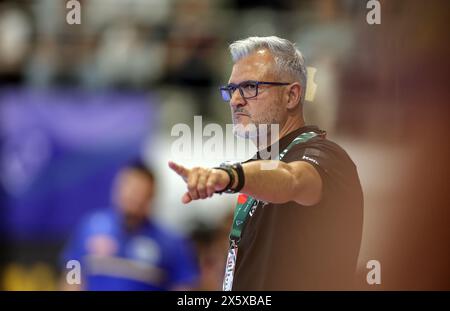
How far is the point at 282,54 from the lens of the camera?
315 cm

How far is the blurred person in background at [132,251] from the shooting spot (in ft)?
15.4

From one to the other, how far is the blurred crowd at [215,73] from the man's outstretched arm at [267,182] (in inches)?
106

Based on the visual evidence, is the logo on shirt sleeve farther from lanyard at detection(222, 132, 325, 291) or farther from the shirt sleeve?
lanyard at detection(222, 132, 325, 291)

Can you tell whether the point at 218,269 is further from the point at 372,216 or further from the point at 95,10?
the point at 95,10

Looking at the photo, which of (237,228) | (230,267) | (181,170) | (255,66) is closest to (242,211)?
(237,228)

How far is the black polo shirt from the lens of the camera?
2768 millimetres

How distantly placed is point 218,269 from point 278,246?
258 cm

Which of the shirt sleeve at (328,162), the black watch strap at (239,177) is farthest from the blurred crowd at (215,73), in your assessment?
the black watch strap at (239,177)

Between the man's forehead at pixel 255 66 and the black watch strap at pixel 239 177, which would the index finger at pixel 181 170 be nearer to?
the black watch strap at pixel 239 177

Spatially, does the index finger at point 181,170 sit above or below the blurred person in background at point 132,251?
above

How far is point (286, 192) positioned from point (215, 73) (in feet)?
13.5

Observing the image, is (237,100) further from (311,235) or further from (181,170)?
(181,170)
